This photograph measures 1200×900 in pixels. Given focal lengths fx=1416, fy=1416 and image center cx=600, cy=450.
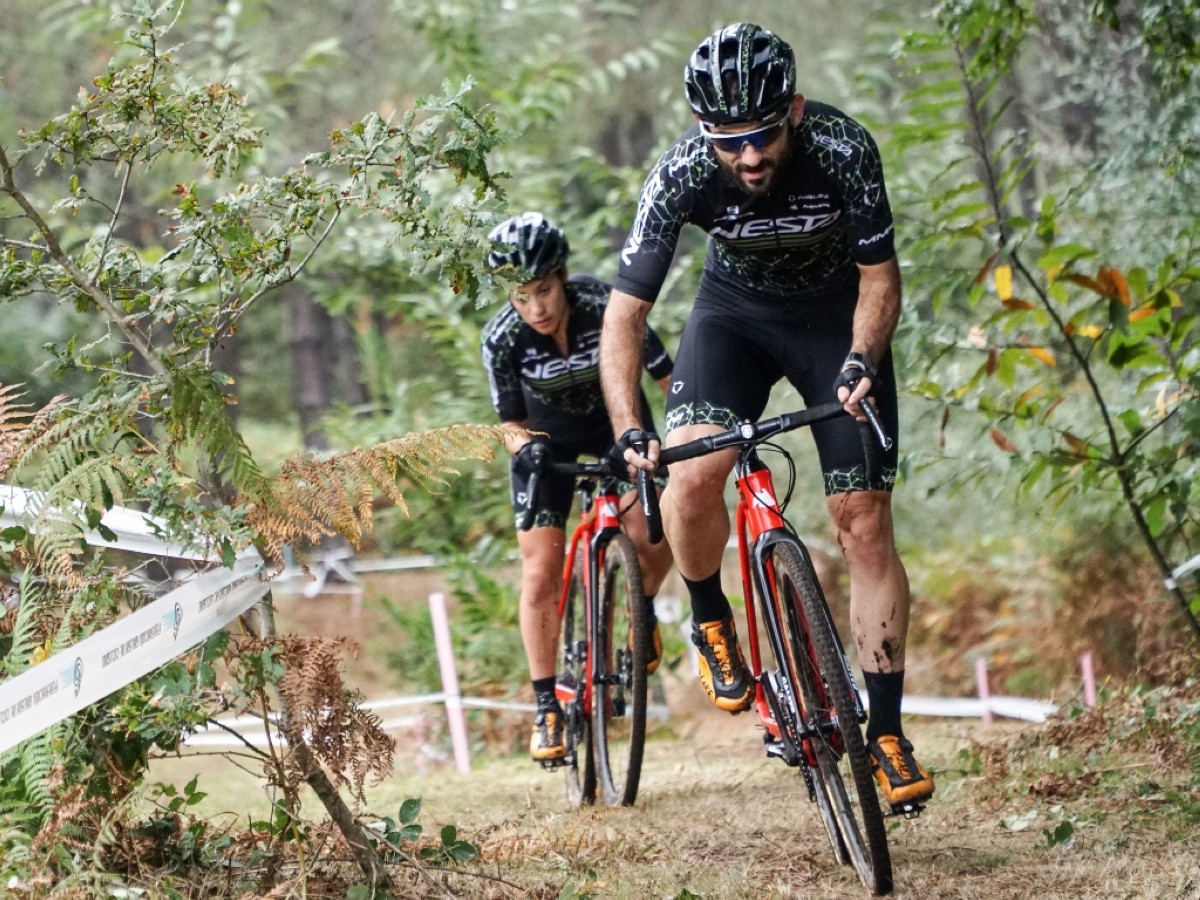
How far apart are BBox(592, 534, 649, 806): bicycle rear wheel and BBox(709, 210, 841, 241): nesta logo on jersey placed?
5.48 ft

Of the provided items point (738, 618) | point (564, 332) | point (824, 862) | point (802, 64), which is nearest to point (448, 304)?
point (564, 332)

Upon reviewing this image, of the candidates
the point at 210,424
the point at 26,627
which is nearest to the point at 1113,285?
the point at 210,424

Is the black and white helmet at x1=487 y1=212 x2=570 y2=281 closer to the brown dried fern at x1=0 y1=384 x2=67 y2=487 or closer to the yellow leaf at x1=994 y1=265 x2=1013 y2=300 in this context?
the yellow leaf at x1=994 y1=265 x2=1013 y2=300

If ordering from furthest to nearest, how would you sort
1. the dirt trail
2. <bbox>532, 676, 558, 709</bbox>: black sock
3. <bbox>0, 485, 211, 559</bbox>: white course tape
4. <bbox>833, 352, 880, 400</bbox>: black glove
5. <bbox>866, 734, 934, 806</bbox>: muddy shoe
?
<bbox>532, 676, 558, 709</bbox>: black sock < <bbox>866, 734, 934, 806</bbox>: muddy shoe < <bbox>833, 352, 880, 400</bbox>: black glove < the dirt trail < <bbox>0, 485, 211, 559</bbox>: white course tape

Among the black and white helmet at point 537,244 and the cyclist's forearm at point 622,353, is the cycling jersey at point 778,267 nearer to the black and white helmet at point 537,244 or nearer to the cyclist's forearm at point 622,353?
the cyclist's forearm at point 622,353

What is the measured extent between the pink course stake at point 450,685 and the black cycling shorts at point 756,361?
4.83 meters

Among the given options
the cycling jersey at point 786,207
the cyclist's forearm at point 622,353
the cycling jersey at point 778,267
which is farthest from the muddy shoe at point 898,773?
the cycling jersey at point 786,207

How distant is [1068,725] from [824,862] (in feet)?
6.68

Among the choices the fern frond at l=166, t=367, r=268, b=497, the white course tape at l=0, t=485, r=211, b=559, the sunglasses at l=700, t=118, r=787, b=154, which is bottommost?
the white course tape at l=0, t=485, r=211, b=559

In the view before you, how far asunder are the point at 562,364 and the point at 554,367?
0.13 feet

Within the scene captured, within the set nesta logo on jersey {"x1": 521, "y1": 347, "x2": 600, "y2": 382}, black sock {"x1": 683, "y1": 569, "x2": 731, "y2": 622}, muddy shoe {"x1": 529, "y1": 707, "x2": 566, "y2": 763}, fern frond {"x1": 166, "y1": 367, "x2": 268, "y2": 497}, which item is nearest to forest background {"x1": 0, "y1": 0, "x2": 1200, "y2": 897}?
fern frond {"x1": 166, "y1": 367, "x2": 268, "y2": 497}

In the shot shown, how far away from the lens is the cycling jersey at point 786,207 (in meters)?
4.32

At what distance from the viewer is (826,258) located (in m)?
4.67

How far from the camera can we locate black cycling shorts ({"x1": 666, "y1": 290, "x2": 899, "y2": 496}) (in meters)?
4.56
